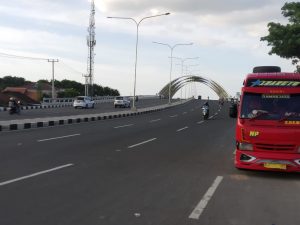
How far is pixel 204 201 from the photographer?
738 cm

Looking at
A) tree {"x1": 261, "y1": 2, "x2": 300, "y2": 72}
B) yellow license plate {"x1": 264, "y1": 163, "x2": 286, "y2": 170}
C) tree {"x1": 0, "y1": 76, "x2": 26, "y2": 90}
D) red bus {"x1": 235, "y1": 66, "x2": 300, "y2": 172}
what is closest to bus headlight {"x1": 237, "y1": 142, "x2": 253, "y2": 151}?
red bus {"x1": 235, "y1": 66, "x2": 300, "y2": 172}

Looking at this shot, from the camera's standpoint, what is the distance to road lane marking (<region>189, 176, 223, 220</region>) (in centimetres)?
649

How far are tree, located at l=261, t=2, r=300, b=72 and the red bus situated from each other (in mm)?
32876

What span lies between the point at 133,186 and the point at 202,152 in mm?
5869

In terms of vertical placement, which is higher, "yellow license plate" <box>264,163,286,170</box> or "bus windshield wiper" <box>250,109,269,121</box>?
"bus windshield wiper" <box>250,109,269,121</box>

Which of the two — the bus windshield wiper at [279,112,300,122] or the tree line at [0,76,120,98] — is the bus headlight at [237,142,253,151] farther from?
the tree line at [0,76,120,98]

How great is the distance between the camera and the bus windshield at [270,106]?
32.7 ft

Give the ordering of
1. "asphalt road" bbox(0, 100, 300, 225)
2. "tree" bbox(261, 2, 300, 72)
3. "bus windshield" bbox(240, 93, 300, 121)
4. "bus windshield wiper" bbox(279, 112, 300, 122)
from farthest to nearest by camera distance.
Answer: "tree" bbox(261, 2, 300, 72) → "bus windshield" bbox(240, 93, 300, 121) → "bus windshield wiper" bbox(279, 112, 300, 122) → "asphalt road" bbox(0, 100, 300, 225)

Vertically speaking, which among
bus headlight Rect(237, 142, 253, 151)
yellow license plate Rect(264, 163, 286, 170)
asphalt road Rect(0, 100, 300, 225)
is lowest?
asphalt road Rect(0, 100, 300, 225)

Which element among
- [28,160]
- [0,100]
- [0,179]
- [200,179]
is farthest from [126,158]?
[0,100]

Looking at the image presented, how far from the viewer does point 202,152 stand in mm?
13969

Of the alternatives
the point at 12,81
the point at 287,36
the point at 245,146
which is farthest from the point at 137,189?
the point at 12,81

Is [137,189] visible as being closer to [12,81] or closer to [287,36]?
[287,36]

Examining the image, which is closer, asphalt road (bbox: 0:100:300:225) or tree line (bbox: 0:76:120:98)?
asphalt road (bbox: 0:100:300:225)
